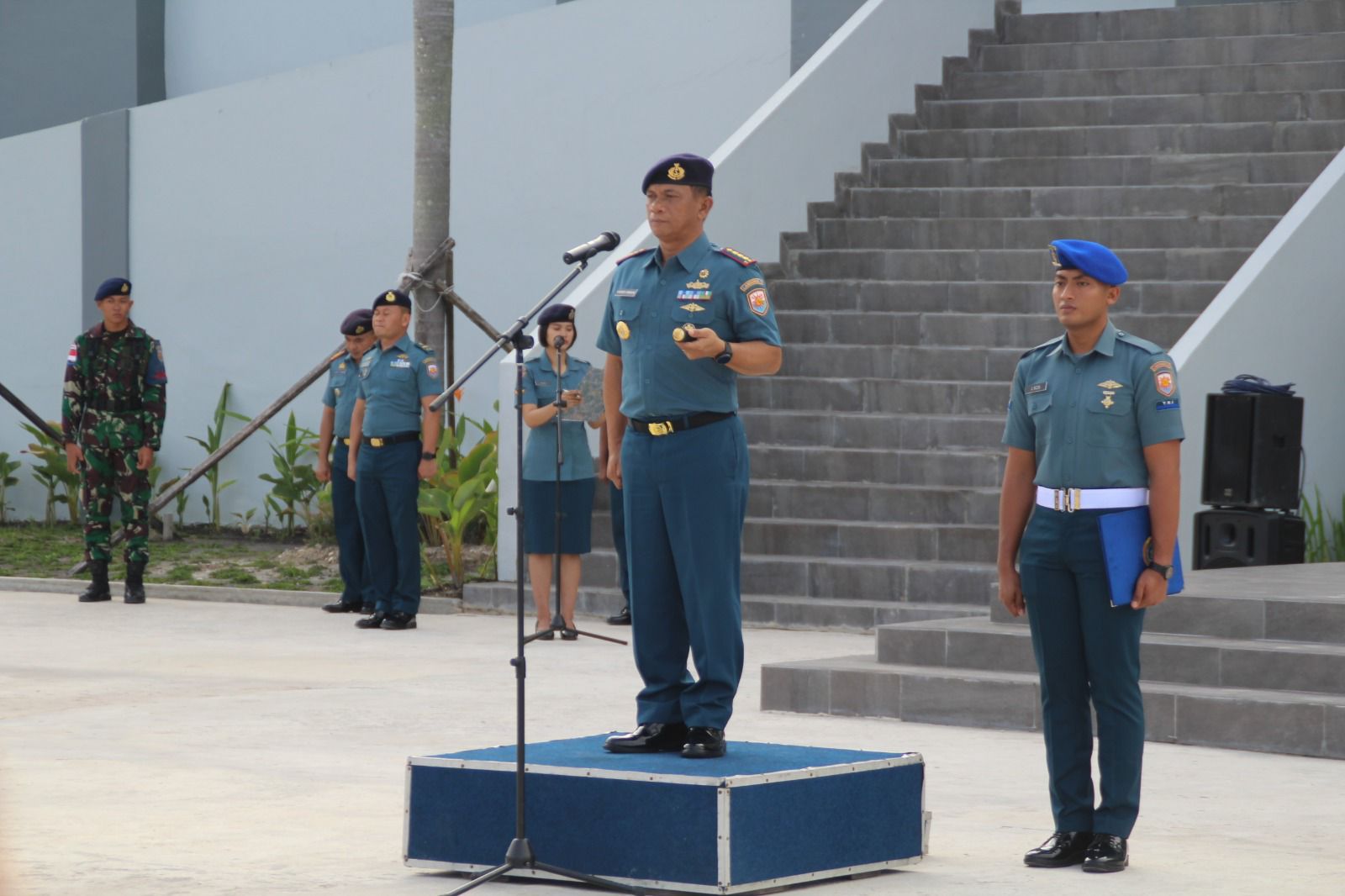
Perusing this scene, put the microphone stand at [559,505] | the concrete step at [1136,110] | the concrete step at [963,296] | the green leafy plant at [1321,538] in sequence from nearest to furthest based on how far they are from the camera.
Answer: the microphone stand at [559,505] → the green leafy plant at [1321,538] → the concrete step at [963,296] → the concrete step at [1136,110]

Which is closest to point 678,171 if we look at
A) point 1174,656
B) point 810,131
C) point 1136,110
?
point 1174,656

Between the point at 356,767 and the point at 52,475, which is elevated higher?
the point at 52,475

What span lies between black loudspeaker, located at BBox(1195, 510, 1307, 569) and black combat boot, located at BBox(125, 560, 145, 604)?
6275 millimetres

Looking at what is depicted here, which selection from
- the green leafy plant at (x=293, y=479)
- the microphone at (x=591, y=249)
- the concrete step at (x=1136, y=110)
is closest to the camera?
the microphone at (x=591, y=249)

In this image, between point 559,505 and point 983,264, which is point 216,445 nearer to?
point 983,264

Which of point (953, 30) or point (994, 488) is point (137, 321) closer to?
point (953, 30)

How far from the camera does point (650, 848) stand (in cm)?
496

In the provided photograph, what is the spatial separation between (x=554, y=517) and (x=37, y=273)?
8.70 m

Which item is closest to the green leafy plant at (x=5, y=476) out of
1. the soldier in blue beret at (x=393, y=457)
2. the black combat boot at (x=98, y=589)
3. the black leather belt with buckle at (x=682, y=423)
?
the black combat boot at (x=98, y=589)

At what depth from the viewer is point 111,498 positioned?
12.5 meters

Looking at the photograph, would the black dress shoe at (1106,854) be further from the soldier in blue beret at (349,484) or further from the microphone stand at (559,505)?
the soldier in blue beret at (349,484)

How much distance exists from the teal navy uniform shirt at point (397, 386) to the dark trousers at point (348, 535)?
0.70 metres

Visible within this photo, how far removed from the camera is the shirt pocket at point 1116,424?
5.38 metres

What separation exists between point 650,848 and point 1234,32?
11660mm
